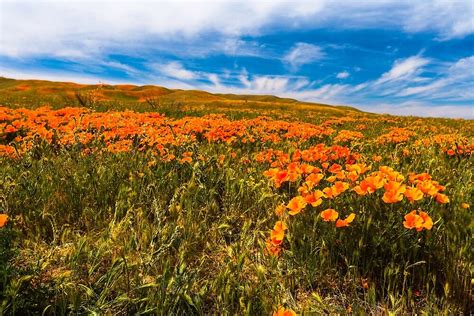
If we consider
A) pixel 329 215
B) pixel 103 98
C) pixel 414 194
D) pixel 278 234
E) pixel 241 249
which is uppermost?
pixel 103 98

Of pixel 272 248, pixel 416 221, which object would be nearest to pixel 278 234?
pixel 272 248

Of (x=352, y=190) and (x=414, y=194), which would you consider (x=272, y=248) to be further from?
(x=414, y=194)

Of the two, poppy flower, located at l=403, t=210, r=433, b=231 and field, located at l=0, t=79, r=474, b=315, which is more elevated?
poppy flower, located at l=403, t=210, r=433, b=231

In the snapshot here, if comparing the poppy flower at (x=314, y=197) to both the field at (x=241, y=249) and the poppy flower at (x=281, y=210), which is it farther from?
the poppy flower at (x=281, y=210)

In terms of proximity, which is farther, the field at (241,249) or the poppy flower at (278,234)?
the poppy flower at (278,234)

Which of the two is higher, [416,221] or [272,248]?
[416,221]

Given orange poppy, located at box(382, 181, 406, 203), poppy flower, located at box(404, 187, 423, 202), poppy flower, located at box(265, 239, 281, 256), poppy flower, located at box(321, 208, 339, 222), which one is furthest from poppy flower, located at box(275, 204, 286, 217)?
poppy flower, located at box(404, 187, 423, 202)

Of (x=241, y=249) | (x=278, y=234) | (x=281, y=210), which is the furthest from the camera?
(x=281, y=210)

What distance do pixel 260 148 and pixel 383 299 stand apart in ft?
16.2

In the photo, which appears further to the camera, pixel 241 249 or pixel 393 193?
pixel 241 249

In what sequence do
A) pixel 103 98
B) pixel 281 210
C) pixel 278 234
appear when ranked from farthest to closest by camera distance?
pixel 103 98
pixel 281 210
pixel 278 234

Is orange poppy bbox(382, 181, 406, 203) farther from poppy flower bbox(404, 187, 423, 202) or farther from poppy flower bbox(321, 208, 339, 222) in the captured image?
poppy flower bbox(321, 208, 339, 222)

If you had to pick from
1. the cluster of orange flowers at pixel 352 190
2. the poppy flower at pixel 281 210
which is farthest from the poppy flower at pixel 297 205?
the poppy flower at pixel 281 210

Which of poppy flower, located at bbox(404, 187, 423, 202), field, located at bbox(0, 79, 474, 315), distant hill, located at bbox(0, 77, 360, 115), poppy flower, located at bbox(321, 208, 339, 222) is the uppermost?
distant hill, located at bbox(0, 77, 360, 115)
